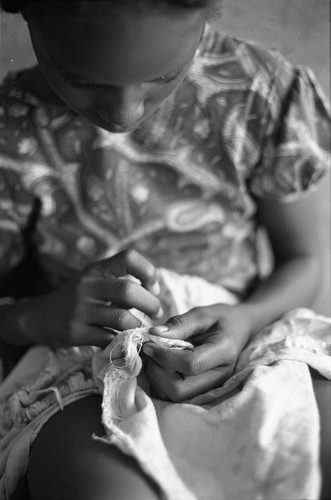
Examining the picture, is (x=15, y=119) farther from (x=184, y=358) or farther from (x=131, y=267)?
(x=184, y=358)

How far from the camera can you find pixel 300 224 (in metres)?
0.80

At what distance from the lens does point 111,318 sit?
624 millimetres

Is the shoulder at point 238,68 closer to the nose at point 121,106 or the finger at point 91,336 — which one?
the nose at point 121,106

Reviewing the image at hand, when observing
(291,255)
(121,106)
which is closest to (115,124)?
(121,106)

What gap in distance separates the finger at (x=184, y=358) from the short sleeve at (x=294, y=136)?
26 cm

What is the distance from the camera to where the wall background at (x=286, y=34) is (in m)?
0.63

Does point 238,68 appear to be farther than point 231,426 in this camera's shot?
Yes

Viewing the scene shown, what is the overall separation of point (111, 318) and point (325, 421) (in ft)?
0.71

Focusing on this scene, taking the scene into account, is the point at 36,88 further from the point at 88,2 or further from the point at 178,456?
the point at 178,456

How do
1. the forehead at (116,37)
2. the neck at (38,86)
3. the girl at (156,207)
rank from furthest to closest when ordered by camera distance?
the neck at (38,86), the girl at (156,207), the forehead at (116,37)

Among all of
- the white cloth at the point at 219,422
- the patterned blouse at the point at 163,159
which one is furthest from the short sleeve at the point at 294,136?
the white cloth at the point at 219,422

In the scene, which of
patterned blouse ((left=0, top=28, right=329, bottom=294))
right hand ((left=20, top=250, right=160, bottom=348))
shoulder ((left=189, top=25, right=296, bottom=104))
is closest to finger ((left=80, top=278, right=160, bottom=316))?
right hand ((left=20, top=250, right=160, bottom=348))

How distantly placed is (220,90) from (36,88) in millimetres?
201

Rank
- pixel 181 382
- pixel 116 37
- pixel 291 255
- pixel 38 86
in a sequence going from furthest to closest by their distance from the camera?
pixel 291 255 → pixel 38 86 → pixel 181 382 → pixel 116 37
